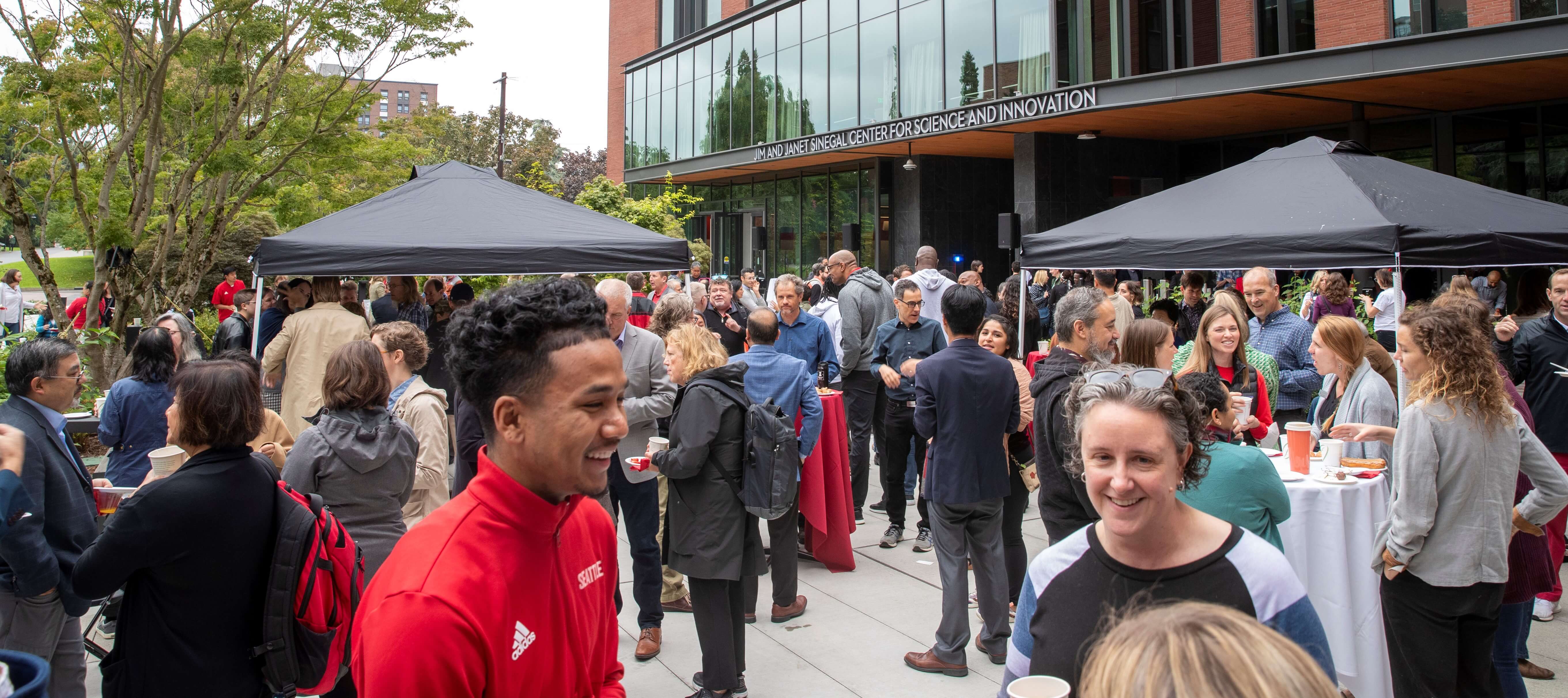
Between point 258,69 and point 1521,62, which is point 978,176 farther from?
point 258,69

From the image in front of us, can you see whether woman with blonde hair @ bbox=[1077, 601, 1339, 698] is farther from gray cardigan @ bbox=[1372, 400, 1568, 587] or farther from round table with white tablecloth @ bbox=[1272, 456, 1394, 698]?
round table with white tablecloth @ bbox=[1272, 456, 1394, 698]

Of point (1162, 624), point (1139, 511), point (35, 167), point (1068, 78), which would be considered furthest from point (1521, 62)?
point (35, 167)

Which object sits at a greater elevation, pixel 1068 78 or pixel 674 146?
pixel 674 146

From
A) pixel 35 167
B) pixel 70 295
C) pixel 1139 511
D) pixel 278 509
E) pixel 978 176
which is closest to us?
pixel 1139 511

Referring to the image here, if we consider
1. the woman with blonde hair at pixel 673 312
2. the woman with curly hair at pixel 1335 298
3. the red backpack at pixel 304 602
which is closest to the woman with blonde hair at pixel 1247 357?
the woman with blonde hair at pixel 673 312

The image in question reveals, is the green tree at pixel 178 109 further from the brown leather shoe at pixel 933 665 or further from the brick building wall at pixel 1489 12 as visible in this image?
the brick building wall at pixel 1489 12

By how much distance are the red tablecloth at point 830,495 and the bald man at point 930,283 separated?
309 cm

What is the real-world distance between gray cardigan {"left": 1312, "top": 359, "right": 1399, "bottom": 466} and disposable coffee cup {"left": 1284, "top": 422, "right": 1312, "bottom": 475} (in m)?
0.19

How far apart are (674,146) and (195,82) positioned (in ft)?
62.7

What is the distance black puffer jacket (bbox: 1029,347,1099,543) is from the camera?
4.31 metres

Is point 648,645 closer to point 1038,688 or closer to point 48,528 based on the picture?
point 48,528

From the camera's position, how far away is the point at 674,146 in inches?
1230

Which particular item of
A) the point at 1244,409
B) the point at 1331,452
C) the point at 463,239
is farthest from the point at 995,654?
the point at 463,239

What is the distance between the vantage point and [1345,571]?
430cm
